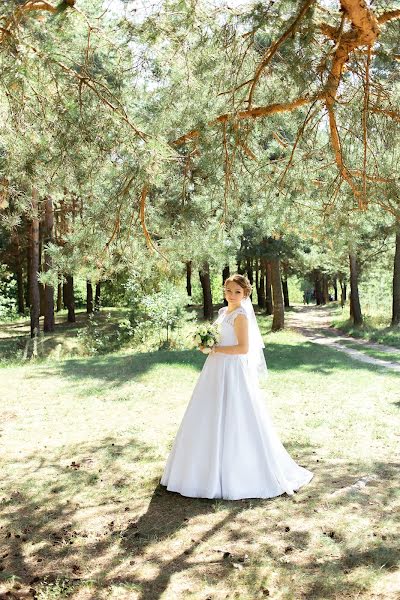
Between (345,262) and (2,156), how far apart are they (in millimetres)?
25005

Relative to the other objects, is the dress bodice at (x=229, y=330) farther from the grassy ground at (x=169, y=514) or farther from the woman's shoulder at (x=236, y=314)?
the grassy ground at (x=169, y=514)

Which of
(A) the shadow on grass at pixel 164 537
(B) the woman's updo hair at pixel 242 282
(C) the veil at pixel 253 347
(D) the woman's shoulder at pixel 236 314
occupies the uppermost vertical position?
(B) the woman's updo hair at pixel 242 282

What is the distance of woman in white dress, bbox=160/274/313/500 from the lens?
4934 mm

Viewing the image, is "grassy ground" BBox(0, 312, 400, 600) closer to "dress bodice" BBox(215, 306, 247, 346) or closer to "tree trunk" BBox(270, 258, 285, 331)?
"dress bodice" BBox(215, 306, 247, 346)

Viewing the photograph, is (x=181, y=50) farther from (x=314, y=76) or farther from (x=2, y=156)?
(x=2, y=156)

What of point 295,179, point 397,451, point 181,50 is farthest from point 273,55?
point 397,451

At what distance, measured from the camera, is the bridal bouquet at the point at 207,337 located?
16.5 feet

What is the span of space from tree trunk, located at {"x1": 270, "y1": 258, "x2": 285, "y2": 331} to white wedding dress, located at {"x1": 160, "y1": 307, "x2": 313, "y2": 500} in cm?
1513

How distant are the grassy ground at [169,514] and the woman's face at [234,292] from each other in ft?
5.95

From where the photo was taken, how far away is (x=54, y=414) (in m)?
8.14

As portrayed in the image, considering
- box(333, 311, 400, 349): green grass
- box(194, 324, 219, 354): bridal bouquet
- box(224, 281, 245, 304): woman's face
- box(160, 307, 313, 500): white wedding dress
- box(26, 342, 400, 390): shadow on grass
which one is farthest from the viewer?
box(333, 311, 400, 349): green grass

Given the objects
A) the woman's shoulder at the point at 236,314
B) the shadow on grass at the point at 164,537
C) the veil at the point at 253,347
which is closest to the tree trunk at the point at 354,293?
the shadow on grass at the point at 164,537

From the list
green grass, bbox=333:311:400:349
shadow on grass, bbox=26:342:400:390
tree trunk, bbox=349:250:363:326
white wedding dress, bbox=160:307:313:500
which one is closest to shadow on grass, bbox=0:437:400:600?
white wedding dress, bbox=160:307:313:500

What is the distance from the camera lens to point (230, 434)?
492 centimetres
